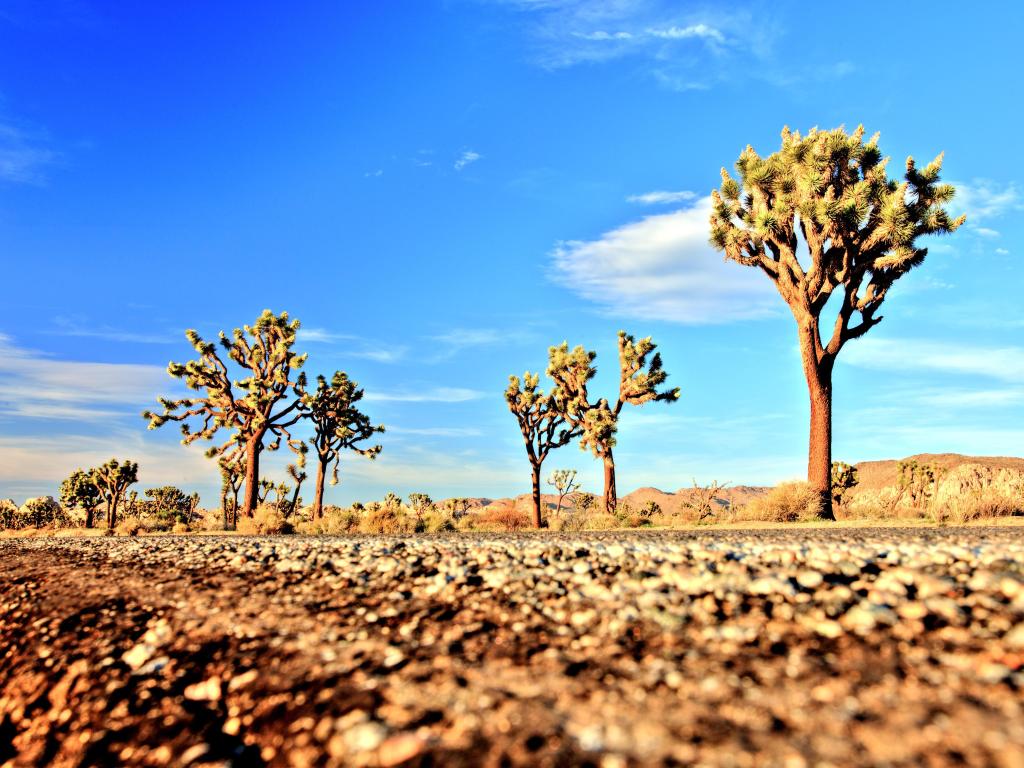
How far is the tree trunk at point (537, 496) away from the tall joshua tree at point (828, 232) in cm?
1409

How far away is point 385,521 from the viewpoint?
21.6 m

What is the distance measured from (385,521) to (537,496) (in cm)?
1229

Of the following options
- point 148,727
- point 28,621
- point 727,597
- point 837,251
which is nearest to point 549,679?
point 727,597

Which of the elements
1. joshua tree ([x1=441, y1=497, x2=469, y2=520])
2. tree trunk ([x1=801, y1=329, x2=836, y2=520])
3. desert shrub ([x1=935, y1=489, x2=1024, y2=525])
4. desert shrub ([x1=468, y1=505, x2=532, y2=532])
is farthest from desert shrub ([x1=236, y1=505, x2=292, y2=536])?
joshua tree ([x1=441, y1=497, x2=469, y2=520])

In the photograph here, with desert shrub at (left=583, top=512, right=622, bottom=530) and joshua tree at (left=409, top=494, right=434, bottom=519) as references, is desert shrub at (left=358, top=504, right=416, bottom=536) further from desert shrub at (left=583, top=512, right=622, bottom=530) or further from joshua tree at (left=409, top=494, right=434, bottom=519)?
joshua tree at (left=409, top=494, right=434, bottom=519)

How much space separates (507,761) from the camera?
92.3 inches

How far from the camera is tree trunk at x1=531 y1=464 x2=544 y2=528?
3153 cm

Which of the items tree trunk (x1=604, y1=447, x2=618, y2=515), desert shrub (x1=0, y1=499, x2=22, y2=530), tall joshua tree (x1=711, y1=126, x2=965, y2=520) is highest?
tall joshua tree (x1=711, y1=126, x2=965, y2=520)

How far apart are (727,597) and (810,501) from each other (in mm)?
18368

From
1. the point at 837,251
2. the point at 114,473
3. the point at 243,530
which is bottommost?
the point at 243,530

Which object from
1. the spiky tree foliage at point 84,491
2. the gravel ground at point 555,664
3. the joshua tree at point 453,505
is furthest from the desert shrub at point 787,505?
the spiky tree foliage at point 84,491

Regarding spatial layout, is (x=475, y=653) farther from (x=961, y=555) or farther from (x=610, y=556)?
(x=961, y=555)

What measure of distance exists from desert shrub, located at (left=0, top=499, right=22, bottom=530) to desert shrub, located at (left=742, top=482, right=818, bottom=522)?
75841 mm

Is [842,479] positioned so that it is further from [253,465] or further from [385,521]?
[253,465]
